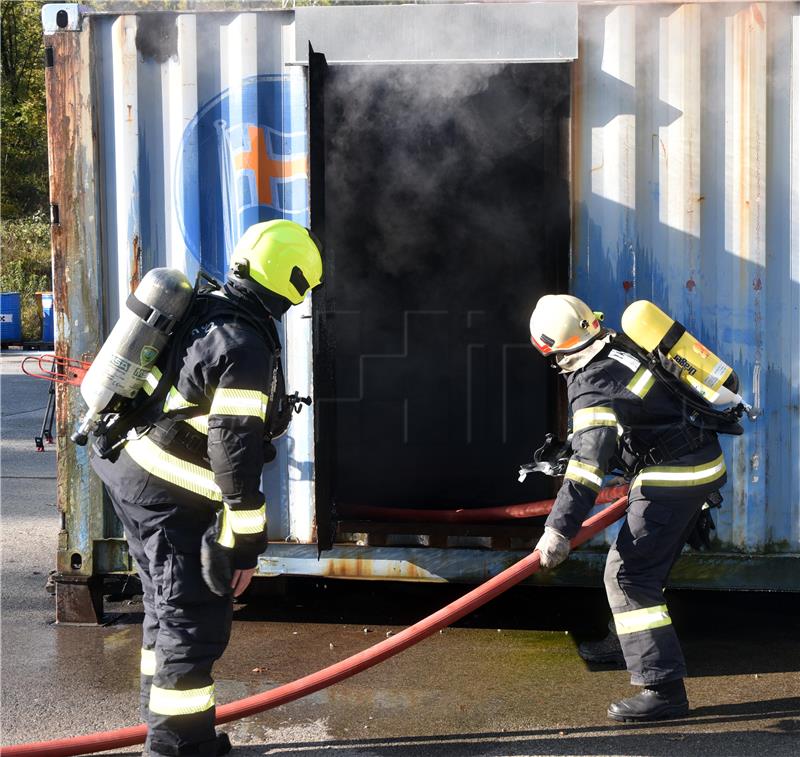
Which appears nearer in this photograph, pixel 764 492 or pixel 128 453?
pixel 128 453

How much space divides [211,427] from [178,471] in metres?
0.27

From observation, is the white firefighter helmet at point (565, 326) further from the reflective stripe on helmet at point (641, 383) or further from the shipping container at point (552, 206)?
the shipping container at point (552, 206)

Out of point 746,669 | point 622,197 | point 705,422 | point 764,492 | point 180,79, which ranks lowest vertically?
point 746,669

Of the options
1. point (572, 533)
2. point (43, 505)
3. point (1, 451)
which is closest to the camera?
point (572, 533)

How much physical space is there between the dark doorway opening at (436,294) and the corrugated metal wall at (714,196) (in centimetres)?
139

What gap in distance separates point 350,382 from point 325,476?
2.62m

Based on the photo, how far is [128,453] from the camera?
3.51m

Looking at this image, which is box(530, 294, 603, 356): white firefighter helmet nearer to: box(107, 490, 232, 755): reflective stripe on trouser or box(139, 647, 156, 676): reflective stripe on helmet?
box(107, 490, 232, 755): reflective stripe on trouser

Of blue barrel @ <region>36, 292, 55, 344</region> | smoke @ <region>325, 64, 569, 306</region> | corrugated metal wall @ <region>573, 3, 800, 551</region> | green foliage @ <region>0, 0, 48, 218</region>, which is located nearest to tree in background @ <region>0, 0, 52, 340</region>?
green foliage @ <region>0, 0, 48, 218</region>

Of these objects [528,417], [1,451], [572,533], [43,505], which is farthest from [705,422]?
[1,451]

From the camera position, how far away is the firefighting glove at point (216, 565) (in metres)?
3.30

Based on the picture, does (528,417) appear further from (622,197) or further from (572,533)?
(572,533)

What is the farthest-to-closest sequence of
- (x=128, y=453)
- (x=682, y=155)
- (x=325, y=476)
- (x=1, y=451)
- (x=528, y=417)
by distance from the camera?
(x=1, y=451) → (x=528, y=417) → (x=682, y=155) → (x=325, y=476) → (x=128, y=453)

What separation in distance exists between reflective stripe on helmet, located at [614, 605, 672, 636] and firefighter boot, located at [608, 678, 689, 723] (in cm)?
22
